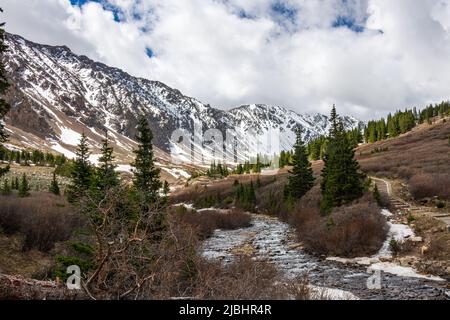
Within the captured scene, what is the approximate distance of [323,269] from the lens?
19000 mm

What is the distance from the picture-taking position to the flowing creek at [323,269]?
14000 millimetres

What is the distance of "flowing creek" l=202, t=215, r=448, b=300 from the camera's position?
14.0m

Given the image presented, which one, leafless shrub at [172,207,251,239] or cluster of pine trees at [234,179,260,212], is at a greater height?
cluster of pine trees at [234,179,260,212]

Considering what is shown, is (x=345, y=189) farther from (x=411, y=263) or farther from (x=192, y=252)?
(x=192, y=252)

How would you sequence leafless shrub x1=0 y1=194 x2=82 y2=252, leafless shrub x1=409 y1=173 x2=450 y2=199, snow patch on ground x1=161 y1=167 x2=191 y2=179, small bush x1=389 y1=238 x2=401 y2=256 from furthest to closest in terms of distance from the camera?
snow patch on ground x1=161 y1=167 x2=191 y2=179, leafless shrub x1=409 y1=173 x2=450 y2=199, leafless shrub x1=0 y1=194 x2=82 y2=252, small bush x1=389 y1=238 x2=401 y2=256

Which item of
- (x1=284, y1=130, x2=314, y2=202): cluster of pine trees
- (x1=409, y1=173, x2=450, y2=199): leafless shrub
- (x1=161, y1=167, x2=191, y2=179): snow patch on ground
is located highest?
(x1=161, y1=167, x2=191, y2=179): snow patch on ground

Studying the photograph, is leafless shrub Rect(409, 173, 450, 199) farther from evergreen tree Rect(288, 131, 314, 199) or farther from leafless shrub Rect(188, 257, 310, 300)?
leafless shrub Rect(188, 257, 310, 300)

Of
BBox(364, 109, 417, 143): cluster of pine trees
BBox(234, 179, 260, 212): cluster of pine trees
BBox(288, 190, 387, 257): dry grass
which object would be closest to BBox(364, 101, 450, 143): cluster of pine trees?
BBox(364, 109, 417, 143): cluster of pine trees

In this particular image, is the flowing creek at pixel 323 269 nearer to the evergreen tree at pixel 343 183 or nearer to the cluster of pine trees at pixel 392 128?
the evergreen tree at pixel 343 183

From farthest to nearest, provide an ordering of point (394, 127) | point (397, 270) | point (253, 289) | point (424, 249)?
point (394, 127) → point (424, 249) → point (397, 270) → point (253, 289)

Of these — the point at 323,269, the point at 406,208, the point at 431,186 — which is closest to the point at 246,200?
the point at 431,186

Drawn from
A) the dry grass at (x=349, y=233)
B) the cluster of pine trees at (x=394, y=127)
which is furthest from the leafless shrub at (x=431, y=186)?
the cluster of pine trees at (x=394, y=127)

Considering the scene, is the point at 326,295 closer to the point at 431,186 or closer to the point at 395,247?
the point at 395,247
